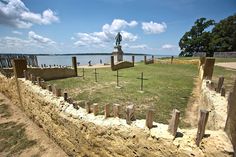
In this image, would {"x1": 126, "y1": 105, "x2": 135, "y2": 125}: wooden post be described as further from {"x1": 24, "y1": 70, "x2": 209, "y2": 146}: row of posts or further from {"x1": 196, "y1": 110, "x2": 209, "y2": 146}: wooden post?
{"x1": 196, "y1": 110, "x2": 209, "y2": 146}: wooden post

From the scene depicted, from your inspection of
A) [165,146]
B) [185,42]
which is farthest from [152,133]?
[185,42]

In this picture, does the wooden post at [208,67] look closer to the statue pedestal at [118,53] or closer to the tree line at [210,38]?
the statue pedestal at [118,53]

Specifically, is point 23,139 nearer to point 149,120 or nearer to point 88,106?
point 88,106

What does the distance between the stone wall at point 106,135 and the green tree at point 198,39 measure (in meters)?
42.3

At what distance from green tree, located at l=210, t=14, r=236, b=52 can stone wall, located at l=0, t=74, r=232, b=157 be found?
39.5m

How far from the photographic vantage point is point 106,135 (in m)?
3.13

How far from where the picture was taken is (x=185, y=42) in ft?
141

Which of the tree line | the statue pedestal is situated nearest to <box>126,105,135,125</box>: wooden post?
the statue pedestal

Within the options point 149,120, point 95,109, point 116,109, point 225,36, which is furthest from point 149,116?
point 225,36

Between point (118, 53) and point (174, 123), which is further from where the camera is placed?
point (118, 53)

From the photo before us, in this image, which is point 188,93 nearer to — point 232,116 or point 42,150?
point 232,116

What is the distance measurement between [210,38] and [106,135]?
4461 centimetres

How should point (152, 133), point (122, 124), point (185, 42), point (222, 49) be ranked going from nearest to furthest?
point (152, 133) → point (122, 124) → point (222, 49) → point (185, 42)

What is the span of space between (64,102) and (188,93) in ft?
22.9
